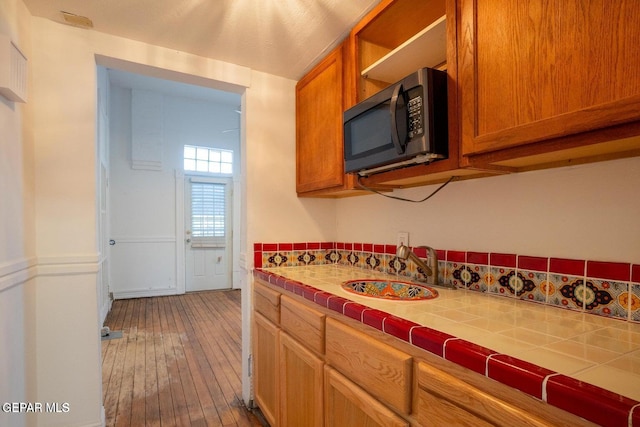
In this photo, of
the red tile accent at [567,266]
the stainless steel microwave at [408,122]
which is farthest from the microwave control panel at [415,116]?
the red tile accent at [567,266]

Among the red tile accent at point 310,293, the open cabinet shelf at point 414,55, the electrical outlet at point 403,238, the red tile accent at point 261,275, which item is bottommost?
the red tile accent at point 261,275

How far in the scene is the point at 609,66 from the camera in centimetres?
70

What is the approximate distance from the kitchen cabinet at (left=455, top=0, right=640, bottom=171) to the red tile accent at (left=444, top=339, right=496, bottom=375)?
21.4 inches

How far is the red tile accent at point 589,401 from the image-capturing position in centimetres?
47

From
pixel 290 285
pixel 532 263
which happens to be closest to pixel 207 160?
pixel 290 285

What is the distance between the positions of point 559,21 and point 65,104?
80.7 inches

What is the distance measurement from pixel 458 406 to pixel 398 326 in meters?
0.22

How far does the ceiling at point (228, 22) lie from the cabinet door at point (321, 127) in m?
0.14

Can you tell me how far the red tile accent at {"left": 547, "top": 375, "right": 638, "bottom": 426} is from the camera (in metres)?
0.47

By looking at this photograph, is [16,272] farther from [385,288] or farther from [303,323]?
[385,288]

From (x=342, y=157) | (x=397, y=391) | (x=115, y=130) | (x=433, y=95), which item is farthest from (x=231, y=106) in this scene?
(x=397, y=391)

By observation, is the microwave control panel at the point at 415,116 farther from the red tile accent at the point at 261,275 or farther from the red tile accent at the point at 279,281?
the red tile accent at the point at 261,275

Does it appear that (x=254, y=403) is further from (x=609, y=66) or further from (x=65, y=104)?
(x=609, y=66)

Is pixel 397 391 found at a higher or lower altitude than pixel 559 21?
lower
